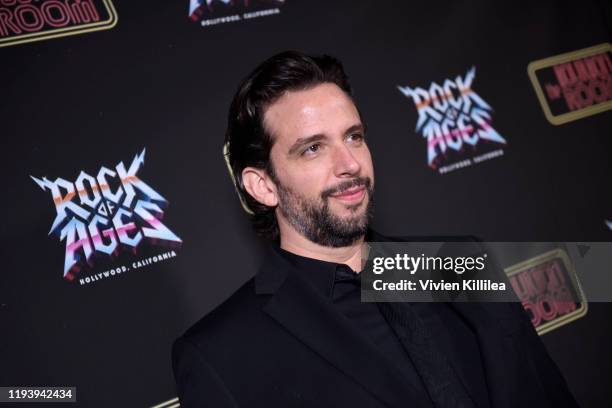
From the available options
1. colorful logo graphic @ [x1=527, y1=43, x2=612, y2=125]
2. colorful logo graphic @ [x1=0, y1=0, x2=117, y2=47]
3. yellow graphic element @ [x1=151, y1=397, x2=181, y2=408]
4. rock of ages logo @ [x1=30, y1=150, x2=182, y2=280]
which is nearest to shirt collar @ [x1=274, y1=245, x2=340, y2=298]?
rock of ages logo @ [x1=30, y1=150, x2=182, y2=280]

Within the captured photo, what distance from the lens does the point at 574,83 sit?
2.69 metres

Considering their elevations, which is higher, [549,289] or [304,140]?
[304,140]

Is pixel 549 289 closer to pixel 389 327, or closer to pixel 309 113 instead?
pixel 389 327

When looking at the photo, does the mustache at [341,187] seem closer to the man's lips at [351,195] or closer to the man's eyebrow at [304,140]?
the man's lips at [351,195]

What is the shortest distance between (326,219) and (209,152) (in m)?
0.62

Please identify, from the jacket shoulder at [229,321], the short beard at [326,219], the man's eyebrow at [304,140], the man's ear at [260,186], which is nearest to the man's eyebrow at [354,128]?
the man's eyebrow at [304,140]

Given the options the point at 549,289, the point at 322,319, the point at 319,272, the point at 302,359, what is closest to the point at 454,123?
the point at 549,289

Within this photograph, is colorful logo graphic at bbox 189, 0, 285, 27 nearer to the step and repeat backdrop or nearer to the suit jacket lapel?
the step and repeat backdrop

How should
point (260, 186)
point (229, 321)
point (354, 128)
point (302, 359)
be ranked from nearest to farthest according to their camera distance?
point (302, 359)
point (229, 321)
point (354, 128)
point (260, 186)

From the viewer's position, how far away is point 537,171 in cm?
258

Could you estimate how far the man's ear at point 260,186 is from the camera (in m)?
1.82

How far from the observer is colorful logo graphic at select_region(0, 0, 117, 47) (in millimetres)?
1877

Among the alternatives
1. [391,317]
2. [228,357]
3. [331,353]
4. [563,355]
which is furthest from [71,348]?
[563,355]

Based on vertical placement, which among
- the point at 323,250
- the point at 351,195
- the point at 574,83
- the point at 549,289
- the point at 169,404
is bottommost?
the point at 549,289
